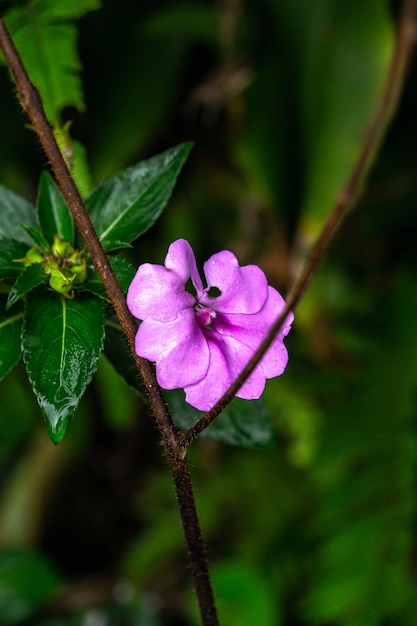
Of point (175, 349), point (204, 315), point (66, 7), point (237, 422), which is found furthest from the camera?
point (66, 7)

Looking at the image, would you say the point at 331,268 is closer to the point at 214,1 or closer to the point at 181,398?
the point at 214,1

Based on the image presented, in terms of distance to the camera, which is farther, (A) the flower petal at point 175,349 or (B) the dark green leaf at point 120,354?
(B) the dark green leaf at point 120,354

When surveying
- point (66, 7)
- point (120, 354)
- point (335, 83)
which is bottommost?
point (335, 83)

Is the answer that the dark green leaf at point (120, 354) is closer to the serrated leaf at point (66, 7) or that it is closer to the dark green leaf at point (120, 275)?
the dark green leaf at point (120, 275)

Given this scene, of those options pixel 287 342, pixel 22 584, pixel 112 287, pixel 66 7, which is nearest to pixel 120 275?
pixel 112 287

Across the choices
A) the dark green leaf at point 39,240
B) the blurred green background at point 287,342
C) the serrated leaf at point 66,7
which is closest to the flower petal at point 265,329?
the dark green leaf at point 39,240

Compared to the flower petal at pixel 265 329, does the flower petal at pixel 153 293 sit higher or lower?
higher

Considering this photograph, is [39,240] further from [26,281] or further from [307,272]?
[307,272]

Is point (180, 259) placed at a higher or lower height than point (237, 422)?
higher
